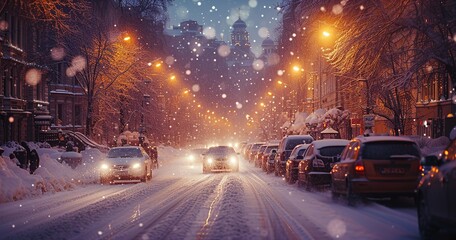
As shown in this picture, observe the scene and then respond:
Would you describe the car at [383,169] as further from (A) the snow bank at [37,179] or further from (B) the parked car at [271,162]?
(B) the parked car at [271,162]

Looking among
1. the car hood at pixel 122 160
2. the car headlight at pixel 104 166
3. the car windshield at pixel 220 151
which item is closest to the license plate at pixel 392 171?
the car hood at pixel 122 160

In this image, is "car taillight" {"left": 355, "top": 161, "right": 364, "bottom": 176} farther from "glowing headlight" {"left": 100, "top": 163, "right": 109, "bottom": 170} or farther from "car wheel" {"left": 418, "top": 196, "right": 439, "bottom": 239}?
"glowing headlight" {"left": 100, "top": 163, "right": 109, "bottom": 170}

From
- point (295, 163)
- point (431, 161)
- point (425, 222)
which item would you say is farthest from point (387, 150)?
point (295, 163)

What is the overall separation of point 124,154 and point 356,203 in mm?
16249

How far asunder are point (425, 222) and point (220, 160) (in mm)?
31646

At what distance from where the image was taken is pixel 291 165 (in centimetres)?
2831

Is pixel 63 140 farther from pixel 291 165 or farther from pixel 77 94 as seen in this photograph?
pixel 291 165

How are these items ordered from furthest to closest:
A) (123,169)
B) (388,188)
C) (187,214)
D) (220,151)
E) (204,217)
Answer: (220,151)
(123,169)
(388,188)
(187,214)
(204,217)

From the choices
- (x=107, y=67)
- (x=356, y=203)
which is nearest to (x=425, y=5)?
(x=356, y=203)

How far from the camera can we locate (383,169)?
16734 mm

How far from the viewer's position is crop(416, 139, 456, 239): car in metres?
9.65

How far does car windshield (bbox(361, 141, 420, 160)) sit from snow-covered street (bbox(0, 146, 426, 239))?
4.00 ft

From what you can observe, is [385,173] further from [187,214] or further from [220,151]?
[220,151]

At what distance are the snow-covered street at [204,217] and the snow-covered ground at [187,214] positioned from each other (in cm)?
1
